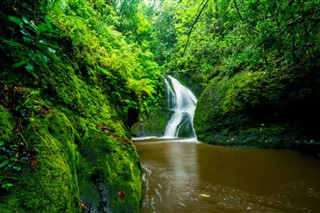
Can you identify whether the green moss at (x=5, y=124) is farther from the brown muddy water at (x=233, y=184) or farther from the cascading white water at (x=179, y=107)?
the cascading white water at (x=179, y=107)

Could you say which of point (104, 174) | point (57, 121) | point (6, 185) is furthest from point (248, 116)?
point (6, 185)

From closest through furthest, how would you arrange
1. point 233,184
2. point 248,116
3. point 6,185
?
point 6,185
point 233,184
point 248,116

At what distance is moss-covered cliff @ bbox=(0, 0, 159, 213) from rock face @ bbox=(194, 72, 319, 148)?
5.60 metres

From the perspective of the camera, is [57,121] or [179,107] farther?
[179,107]

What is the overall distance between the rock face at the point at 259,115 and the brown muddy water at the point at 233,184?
5.87ft

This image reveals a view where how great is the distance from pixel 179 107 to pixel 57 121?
46.1 feet

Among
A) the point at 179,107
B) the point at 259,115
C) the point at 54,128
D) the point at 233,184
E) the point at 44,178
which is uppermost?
the point at 179,107

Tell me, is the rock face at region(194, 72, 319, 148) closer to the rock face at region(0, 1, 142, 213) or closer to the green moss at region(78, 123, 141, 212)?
the rock face at region(0, 1, 142, 213)

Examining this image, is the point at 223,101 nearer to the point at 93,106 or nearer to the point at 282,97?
the point at 282,97

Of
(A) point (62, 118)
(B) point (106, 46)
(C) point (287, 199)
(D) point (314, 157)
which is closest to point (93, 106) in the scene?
(A) point (62, 118)

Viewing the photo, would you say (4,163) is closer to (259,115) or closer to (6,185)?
(6,185)

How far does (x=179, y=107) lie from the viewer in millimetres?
15953

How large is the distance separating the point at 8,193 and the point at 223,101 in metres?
9.04

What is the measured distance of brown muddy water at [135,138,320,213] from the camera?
317cm
